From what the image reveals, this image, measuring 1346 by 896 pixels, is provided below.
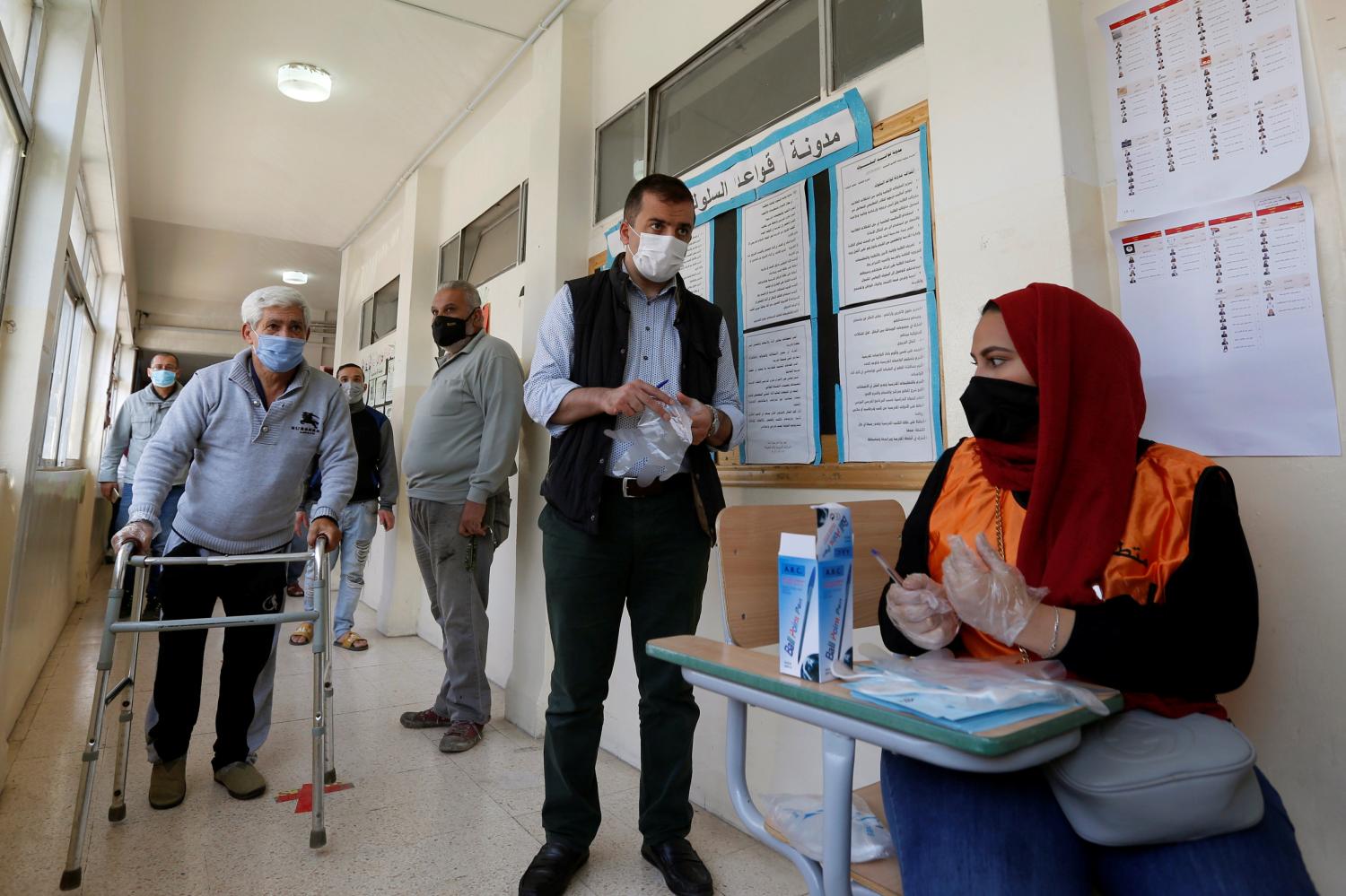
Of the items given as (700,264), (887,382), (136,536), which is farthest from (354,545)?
(887,382)

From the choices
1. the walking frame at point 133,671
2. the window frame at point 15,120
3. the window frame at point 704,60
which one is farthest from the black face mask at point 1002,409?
the window frame at point 15,120

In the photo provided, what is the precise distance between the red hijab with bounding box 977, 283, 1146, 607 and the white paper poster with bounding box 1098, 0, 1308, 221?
0.41m

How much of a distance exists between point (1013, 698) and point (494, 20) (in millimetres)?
3494

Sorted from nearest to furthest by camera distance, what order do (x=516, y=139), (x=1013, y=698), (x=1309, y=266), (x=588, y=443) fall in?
(x=1013, y=698) < (x=1309, y=266) < (x=588, y=443) < (x=516, y=139)

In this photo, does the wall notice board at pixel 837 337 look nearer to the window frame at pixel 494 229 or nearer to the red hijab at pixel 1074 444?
the red hijab at pixel 1074 444

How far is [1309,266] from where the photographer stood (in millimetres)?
1133

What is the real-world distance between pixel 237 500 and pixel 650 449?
1.26 meters

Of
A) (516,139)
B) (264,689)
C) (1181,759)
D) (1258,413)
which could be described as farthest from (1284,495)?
(516,139)

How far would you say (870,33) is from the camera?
1933 millimetres

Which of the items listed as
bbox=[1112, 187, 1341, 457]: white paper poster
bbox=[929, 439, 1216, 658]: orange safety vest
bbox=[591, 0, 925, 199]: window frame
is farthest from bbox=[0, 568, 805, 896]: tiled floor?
bbox=[591, 0, 925, 199]: window frame

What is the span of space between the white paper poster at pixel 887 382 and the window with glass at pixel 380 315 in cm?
417

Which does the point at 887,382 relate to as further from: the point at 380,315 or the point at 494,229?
the point at 380,315

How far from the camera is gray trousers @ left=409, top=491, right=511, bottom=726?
2.65 metres

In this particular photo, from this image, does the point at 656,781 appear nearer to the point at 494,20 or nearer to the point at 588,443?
the point at 588,443
